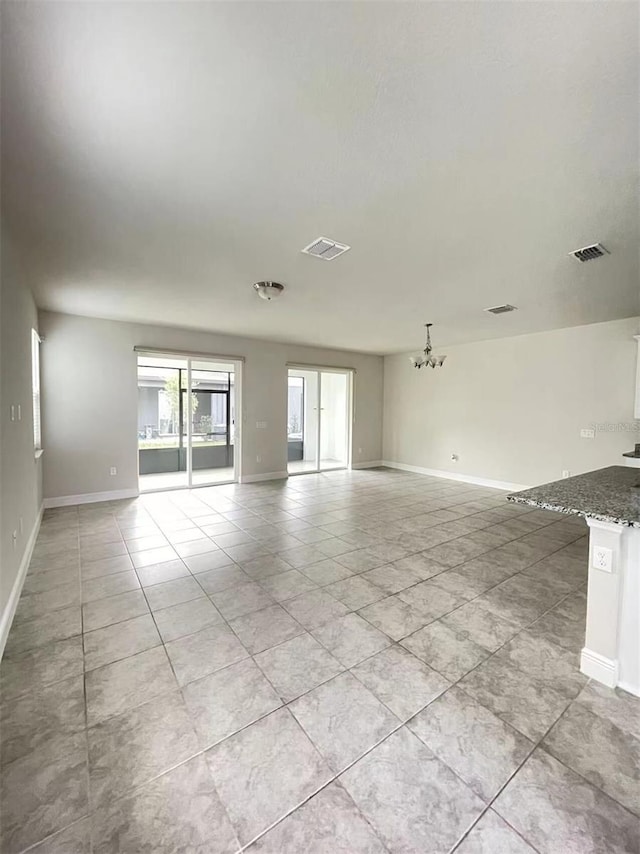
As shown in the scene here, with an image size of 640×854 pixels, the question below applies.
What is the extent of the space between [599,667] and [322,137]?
3099 millimetres

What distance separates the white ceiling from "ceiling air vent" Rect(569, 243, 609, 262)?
0.10m

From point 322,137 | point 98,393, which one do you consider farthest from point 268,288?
point 98,393

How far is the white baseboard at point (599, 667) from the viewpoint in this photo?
1896mm

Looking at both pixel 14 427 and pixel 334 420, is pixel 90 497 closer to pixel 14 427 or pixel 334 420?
pixel 14 427

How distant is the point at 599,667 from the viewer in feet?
6.38

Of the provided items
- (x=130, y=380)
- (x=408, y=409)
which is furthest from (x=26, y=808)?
(x=408, y=409)

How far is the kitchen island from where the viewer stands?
1835 mm

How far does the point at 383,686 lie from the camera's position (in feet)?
6.16

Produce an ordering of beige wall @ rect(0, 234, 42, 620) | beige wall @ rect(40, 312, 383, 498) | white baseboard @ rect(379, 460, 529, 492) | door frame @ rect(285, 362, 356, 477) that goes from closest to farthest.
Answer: beige wall @ rect(0, 234, 42, 620) → beige wall @ rect(40, 312, 383, 498) → white baseboard @ rect(379, 460, 529, 492) → door frame @ rect(285, 362, 356, 477)

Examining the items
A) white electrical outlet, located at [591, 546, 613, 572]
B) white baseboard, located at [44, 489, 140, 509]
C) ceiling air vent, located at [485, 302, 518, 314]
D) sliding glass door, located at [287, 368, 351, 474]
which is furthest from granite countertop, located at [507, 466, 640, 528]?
sliding glass door, located at [287, 368, 351, 474]

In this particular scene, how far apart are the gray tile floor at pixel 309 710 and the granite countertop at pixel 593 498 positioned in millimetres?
936

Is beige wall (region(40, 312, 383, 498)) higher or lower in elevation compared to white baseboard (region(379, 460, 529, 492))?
higher

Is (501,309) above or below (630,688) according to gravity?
above

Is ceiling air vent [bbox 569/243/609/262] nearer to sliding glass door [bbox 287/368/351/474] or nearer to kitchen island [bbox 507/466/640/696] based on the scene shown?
kitchen island [bbox 507/466/640/696]
